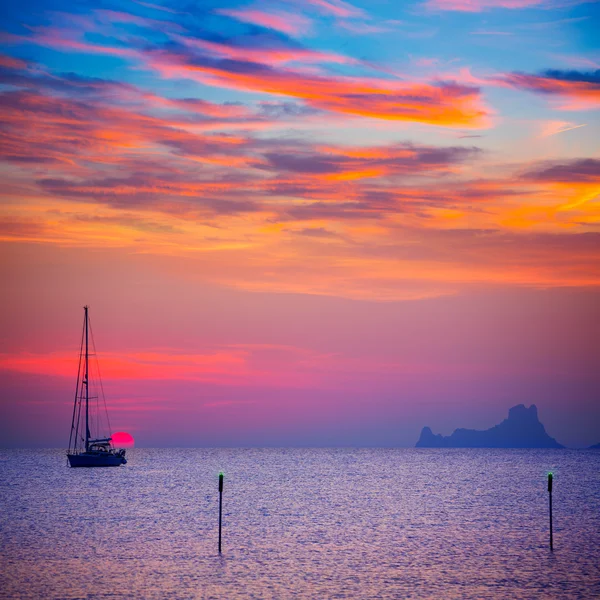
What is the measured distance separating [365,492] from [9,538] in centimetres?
7441

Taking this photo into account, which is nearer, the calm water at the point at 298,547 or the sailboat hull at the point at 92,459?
the calm water at the point at 298,547

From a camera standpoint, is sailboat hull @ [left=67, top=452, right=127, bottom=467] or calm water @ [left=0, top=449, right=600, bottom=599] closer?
calm water @ [left=0, top=449, right=600, bottom=599]

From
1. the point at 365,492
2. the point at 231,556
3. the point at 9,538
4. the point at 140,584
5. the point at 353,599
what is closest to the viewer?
the point at 353,599

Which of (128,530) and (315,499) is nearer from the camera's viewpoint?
(128,530)

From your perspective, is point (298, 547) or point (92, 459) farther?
point (92, 459)

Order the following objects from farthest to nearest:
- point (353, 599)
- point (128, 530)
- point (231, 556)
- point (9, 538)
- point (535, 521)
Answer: point (535, 521) → point (128, 530) → point (9, 538) → point (231, 556) → point (353, 599)

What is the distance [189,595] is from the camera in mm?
44125

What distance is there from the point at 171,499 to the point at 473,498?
43.5m

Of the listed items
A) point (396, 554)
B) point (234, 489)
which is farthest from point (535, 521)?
point (234, 489)

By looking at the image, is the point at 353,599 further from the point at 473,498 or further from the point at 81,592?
the point at 473,498

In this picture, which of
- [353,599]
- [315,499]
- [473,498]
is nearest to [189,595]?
[353,599]

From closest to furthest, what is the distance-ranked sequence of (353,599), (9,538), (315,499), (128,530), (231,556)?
(353,599)
(231,556)
(9,538)
(128,530)
(315,499)

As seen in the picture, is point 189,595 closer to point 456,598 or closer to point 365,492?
point 456,598

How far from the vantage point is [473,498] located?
12175 centimetres
